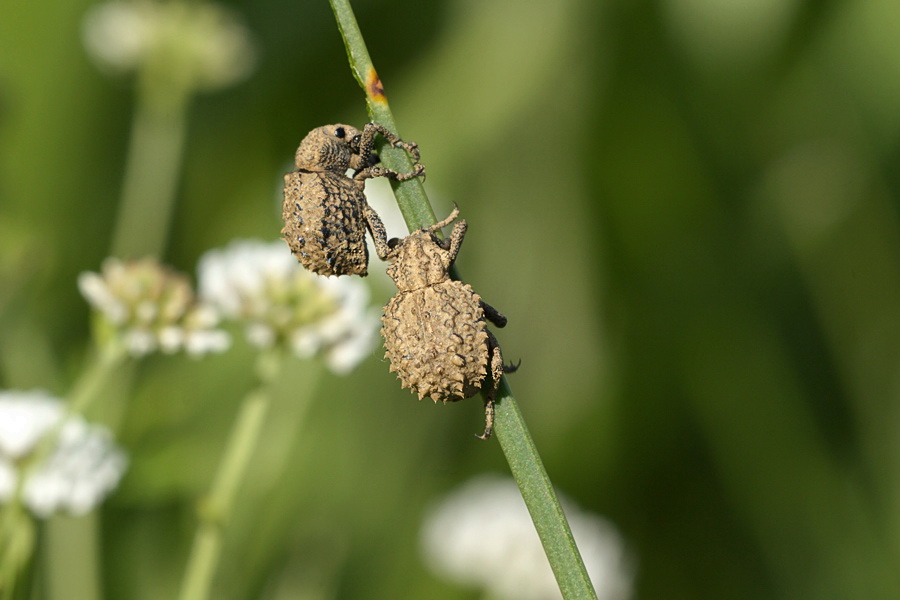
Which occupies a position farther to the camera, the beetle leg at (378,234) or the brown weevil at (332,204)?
the beetle leg at (378,234)

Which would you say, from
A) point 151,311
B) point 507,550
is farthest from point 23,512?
point 507,550

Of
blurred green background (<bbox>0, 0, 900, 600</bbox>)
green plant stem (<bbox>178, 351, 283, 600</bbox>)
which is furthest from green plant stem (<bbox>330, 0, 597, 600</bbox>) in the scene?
blurred green background (<bbox>0, 0, 900, 600</bbox>)

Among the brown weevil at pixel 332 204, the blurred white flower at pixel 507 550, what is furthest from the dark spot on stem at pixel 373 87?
the blurred white flower at pixel 507 550

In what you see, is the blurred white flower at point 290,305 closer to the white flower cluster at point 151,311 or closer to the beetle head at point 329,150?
the white flower cluster at point 151,311

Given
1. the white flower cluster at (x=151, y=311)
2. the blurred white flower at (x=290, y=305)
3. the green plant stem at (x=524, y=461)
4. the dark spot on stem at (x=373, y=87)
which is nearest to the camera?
Answer: the green plant stem at (x=524, y=461)

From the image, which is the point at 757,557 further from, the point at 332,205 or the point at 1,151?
the point at 1,151

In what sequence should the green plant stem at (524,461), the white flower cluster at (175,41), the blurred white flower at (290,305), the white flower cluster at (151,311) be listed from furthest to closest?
the white flower cluster at (175,41), the blurred white flower at (290,305), the white flower cluster at (151,311), the green plant stem at (524,461)
